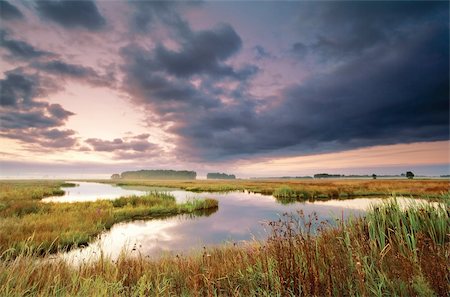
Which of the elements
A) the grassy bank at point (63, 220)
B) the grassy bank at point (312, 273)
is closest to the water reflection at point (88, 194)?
the grassy bank at point (63, 220)

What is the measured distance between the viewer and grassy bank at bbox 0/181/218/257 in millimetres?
13508

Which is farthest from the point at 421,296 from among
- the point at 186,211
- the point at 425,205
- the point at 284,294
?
the point at 186,211

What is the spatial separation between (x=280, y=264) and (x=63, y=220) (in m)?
19.0

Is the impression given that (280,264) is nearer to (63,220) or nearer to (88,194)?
(63,220)

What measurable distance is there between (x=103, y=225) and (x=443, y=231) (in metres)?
20.4

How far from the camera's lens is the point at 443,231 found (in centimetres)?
643

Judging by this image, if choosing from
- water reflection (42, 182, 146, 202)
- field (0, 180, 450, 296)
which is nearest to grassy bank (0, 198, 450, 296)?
field (0, 180, 450, 296)

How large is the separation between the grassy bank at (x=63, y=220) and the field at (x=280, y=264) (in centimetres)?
12

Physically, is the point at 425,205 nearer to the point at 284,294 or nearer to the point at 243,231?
the point at 284,294

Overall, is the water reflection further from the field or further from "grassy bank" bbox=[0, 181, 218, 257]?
the field

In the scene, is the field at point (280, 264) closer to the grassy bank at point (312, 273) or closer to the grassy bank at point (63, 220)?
the grassy bank at point (312, 273)

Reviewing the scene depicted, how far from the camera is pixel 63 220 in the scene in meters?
18.8

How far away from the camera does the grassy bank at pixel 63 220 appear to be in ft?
44.3

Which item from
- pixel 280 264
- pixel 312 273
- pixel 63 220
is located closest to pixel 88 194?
pixel 63 220
